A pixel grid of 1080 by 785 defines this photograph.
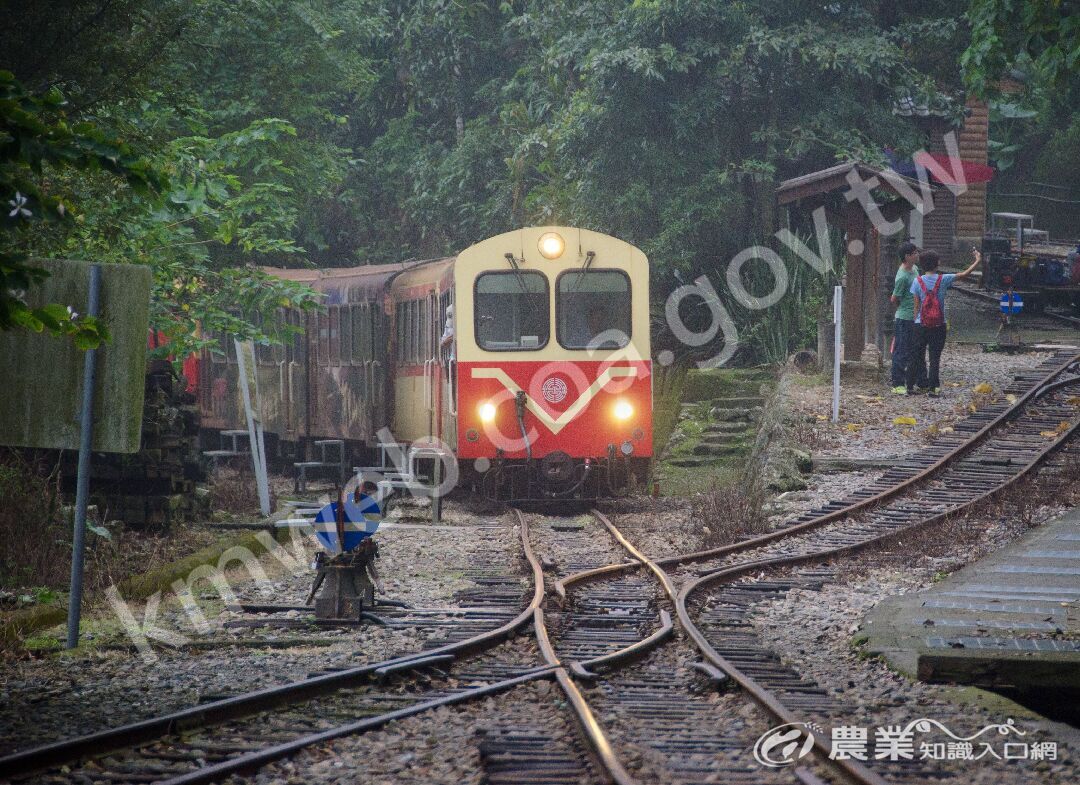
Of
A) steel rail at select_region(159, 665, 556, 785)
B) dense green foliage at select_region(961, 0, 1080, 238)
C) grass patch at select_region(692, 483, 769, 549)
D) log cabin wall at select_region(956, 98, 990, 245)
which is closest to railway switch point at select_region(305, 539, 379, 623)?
steel rail at select_region(159, 665, 556, 785)

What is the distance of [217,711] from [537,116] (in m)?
21.1

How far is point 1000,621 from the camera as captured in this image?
8266 millimetres

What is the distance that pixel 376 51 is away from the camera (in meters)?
29.5

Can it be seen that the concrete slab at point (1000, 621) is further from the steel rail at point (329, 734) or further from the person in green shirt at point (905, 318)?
the person in green shirt at point (905, 318)

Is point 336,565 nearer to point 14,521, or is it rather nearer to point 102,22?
point 14,521

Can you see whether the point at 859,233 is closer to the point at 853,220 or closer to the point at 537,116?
the point at 853,220

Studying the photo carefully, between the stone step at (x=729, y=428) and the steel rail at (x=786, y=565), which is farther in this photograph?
the stone step at (x=729, y=428)

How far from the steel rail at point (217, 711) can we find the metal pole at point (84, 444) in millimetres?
1401

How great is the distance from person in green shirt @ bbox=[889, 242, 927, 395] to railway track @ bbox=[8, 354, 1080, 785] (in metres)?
5.74

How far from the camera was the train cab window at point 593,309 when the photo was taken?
14734 mm

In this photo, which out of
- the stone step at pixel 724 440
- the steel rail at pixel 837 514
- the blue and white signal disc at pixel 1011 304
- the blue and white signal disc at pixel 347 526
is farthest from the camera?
the blue and white signal disc at pixel 1011 304

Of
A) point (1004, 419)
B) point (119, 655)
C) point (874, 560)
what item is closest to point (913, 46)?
point (1004, 419)

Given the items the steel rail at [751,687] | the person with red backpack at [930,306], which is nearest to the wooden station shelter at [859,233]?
the person with red backpack at [930,306]

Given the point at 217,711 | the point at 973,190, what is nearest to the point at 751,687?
the point at 217,711
